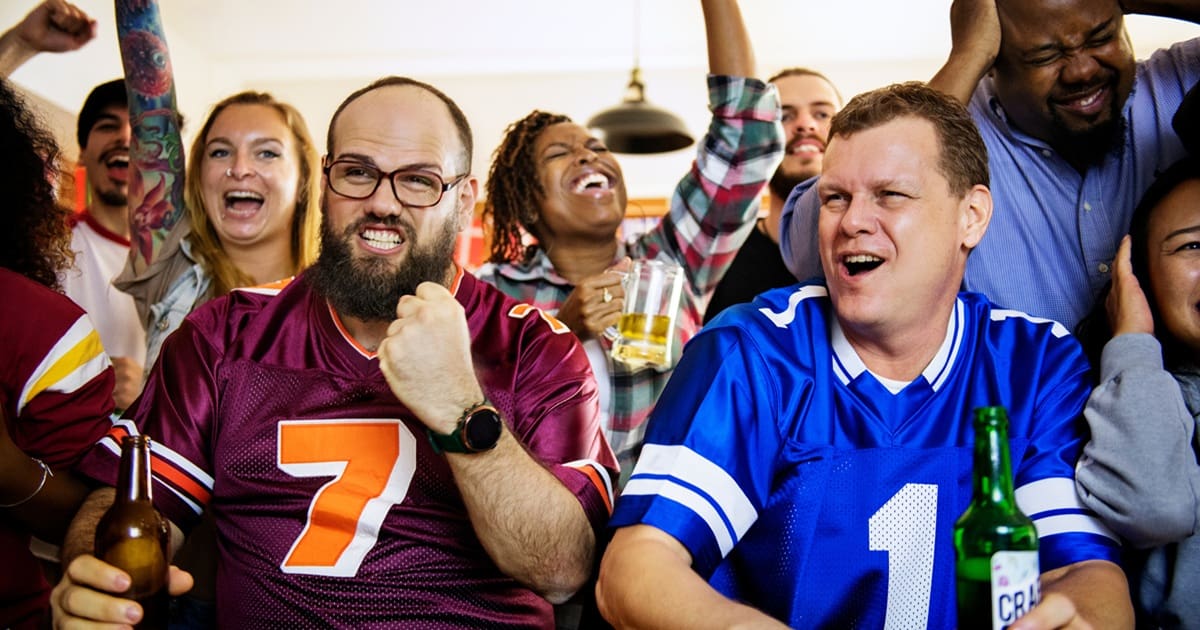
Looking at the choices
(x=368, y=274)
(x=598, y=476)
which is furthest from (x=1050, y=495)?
(x=368, y=274)

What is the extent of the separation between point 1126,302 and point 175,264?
2160 millimetres

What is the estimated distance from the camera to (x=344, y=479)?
1.77m

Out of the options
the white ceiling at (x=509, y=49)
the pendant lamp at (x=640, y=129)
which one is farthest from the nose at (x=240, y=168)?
the white ceiling at (x=509, y=49)

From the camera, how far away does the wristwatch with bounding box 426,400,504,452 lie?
5.05 ft

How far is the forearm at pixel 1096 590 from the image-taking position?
1.40 metres

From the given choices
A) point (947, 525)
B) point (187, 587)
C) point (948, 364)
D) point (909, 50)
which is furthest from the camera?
point (909, 50)

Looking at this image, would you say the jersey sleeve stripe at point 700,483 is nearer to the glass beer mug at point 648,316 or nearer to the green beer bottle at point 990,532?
the green beer bottle at point 990,532

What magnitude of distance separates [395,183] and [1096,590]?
4.27ft

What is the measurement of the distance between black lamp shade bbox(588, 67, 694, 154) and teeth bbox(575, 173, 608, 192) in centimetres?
229

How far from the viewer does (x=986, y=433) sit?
116 cm

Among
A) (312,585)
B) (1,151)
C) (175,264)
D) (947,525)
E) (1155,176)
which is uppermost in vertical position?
(1,151)

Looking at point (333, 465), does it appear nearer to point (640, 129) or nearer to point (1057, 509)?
point (1057, 509)

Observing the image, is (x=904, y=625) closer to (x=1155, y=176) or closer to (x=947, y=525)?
(x=947, y=525)

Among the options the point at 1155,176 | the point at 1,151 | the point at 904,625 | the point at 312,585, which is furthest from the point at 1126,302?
the point at 1,151
